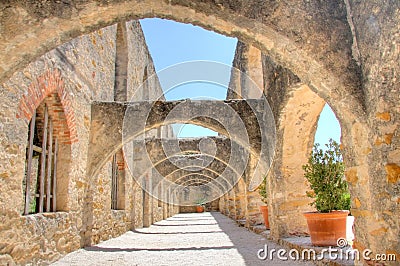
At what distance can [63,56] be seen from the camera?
18.9 ft

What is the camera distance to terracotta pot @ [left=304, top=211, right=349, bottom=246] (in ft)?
14.9

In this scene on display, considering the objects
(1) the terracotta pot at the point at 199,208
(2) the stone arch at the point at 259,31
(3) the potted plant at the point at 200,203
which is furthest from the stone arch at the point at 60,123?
(3) the potted plant at the point at 200,203

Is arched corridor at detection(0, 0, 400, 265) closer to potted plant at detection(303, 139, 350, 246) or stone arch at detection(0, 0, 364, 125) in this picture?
stone arch at detection(0, 0, 364, 125)

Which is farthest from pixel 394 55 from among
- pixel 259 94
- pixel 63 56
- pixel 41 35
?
pixel 259 94

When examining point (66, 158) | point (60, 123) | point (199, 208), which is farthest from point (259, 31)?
point (199, 208)

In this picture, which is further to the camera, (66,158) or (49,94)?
(66,158)

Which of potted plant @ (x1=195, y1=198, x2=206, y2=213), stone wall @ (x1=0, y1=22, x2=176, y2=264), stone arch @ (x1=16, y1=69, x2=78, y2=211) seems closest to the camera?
stone wall @ (x1=0, y1=22, x2=176, y2=264)

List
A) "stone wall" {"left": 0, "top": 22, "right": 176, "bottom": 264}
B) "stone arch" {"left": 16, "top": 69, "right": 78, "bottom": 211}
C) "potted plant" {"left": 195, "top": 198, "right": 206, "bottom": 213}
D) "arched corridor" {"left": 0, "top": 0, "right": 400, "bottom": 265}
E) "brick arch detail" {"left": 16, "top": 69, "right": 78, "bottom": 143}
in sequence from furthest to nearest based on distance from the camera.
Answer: "potted plant" {"left": 195, "top": 198, "right": 206, "bottom": 213} → "stone arch" {"left": 16, "top": 69, "right": 78, "bottom": 211} → "brick arch detail" {"left": 16, "top": 69, "right": 78, "bottom": 143} → "stone wall" {"left": 0, "top": 22, "right": 176, "bottom": 264} → "arched corridor" {"left": 0, "top": 0, "right": 400, "bottom": 265}

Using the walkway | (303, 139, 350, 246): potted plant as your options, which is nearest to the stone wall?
the walkway

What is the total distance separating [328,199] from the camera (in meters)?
4.74

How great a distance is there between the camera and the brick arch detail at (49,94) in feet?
14.7

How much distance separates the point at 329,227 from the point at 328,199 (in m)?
0.37

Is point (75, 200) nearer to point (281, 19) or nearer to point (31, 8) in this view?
point (31, 8)

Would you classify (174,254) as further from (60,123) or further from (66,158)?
(60,123)
